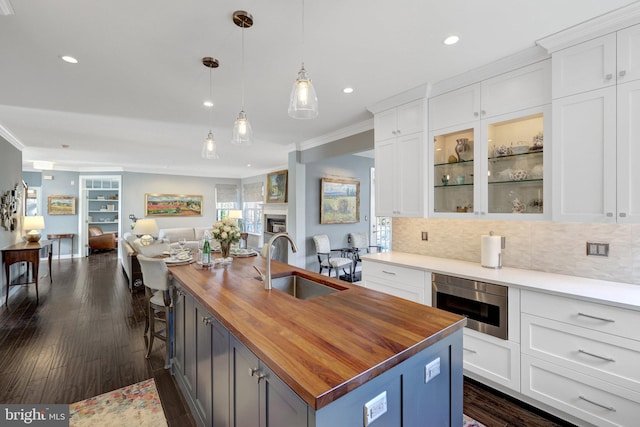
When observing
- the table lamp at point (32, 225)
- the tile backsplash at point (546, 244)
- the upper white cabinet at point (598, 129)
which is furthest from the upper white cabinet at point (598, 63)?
the table lamp at point (32, 225)

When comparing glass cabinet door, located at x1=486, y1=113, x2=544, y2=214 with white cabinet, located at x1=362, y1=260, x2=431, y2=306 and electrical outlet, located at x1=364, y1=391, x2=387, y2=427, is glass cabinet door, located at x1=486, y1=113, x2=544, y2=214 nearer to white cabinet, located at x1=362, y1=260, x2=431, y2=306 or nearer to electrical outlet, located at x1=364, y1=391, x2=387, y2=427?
white cabinet, located at x1=362, y1=260, x2=431, y2=306

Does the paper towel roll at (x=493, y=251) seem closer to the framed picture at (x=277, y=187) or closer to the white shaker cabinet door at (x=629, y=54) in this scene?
the white shaker cabinet door at (x=629, y=54)

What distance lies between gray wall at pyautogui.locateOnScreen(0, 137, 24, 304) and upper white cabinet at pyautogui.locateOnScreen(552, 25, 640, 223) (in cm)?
690

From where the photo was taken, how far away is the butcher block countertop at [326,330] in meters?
0.90

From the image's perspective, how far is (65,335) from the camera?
325cm

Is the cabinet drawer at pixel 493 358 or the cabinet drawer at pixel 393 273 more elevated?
the cabinet drawer at pixel 393 273

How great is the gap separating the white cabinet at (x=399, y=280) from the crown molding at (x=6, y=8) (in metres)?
3.21

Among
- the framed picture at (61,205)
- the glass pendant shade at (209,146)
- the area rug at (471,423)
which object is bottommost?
the area rug at (471,423)

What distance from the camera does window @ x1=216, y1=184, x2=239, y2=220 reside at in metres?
10.1

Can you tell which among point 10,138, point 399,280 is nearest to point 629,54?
point 399,280

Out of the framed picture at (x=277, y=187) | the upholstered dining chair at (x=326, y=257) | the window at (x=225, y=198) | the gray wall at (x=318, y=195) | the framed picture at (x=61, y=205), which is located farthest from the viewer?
the window at (x=225, y=198)

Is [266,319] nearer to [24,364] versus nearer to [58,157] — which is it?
[24,364]

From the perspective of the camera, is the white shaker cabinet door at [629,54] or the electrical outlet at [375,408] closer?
the electrical outlet at [375,408]

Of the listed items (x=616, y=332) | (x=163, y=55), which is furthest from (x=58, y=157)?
(x=616, y=332)
